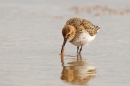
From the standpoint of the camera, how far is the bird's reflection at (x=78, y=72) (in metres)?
7.87

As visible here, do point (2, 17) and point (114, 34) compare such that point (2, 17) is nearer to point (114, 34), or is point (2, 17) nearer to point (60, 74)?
point (114, 34)

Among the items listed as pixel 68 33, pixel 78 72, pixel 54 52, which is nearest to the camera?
pixel 78 72

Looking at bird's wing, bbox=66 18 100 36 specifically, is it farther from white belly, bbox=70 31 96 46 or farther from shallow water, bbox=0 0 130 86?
shallow water, bbox=0 0 130 86

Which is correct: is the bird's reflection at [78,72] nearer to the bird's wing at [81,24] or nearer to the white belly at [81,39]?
the white belly at [81,39]

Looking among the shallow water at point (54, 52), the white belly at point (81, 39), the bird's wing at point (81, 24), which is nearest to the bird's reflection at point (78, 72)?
the shallow water at point (54, 52)

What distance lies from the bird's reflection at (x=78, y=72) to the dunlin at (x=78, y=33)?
0.78m

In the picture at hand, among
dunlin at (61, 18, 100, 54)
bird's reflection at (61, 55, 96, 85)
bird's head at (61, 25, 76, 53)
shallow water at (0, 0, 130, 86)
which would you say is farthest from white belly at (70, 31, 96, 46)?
bird's reflection at (61, 55, 96, 85)

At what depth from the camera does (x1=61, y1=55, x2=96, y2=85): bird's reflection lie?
25.8ft

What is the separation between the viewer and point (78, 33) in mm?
10648

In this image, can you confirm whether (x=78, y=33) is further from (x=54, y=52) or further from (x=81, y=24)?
(x=54, y=52)

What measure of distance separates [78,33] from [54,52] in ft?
2.28

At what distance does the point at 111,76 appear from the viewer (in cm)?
814

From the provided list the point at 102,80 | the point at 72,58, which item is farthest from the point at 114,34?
the point at 102,80

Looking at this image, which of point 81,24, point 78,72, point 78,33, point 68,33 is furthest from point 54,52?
point 78,72
